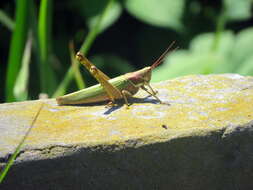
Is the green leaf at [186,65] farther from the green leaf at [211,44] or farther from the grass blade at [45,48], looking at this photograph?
the grass blade at [45,48]

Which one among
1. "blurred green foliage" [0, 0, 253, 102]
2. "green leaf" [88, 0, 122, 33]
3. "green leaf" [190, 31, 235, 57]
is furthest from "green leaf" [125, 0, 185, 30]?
"green leaf" [190, 31, 235, 57]

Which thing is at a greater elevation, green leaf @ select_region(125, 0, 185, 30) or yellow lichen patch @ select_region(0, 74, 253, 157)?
green leaf @ select_region(125, 0, 185, 30)

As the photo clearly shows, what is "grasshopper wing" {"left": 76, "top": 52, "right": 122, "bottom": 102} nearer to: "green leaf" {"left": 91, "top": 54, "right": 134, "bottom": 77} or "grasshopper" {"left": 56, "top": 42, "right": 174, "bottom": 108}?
"grasshopper" {"left": 56, "top": 42, "right": 174, "bottom": 108}

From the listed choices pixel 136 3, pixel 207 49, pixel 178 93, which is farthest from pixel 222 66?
pixel 178 93

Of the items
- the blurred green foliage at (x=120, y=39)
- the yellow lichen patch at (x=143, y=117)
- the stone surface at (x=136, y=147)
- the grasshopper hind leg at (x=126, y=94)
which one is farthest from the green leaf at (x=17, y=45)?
the grasshopper hind leg at (x=126, y=94)

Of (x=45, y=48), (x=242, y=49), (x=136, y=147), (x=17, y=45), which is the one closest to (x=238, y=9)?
(x=242, y=49)
